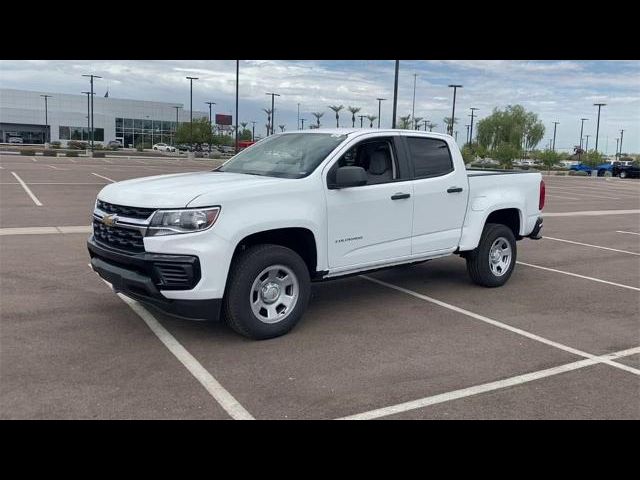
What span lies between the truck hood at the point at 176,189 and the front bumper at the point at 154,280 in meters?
0.44

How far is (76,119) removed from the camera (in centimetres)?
10888

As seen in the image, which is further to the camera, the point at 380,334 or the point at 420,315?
the point at 420,315

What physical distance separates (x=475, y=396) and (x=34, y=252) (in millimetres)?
7191

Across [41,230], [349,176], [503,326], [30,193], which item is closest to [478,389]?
[503,326]

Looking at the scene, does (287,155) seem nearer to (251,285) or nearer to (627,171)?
(251,285)

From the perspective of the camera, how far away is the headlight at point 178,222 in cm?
489

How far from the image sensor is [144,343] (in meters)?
5.29

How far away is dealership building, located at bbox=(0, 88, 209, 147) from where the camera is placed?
106 metres

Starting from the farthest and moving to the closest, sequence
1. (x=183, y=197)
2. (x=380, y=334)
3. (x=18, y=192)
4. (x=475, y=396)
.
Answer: (x=18, y=192) → (x=380, y=334) → (x=183, y=197) → (x=475, y=396)
